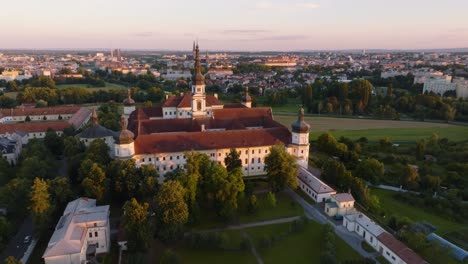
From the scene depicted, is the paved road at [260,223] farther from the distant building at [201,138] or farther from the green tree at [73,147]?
the green tree at [73,147]

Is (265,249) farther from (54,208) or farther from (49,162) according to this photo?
(49,162)

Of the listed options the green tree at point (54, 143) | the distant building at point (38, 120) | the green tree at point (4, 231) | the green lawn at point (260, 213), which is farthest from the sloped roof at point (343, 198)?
the distant building at point (38, 120)

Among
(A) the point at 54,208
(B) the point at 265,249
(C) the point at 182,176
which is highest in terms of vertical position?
(C) the point at 182,176

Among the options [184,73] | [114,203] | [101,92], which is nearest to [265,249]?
[114,203]

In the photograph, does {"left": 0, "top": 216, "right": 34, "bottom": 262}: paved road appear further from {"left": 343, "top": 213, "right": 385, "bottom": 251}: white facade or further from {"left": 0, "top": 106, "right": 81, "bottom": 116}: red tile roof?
{"left": 0, "top": 106, "right": 81, "bottom": 116}: red tile roof

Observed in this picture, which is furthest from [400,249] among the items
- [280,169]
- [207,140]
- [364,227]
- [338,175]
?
[207,140]

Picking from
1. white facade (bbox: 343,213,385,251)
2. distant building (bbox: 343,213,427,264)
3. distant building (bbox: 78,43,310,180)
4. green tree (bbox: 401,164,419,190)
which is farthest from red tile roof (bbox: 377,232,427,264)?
distant building (bbox: 78,43,310,180)

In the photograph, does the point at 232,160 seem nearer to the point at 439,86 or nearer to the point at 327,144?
the point at 327,144
